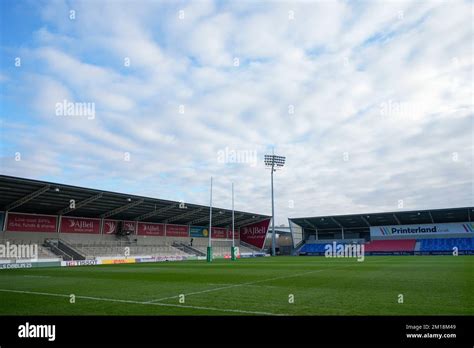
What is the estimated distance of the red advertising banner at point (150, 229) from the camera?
59356 mm

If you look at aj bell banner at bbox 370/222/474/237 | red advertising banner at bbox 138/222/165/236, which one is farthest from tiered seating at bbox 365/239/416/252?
red advertising banner at bbox 138/222/165/236

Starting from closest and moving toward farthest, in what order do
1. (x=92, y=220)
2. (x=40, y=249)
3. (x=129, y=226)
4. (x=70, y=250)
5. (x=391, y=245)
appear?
(x=40, y=249) → (x=70, y=250) → (x=92, y=220) → (x=129, y=226) → (x=391, y=245)

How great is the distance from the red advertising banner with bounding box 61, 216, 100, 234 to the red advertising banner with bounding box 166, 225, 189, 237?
539 inches

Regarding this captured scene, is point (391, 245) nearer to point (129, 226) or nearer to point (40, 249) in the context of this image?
point (129, 226)

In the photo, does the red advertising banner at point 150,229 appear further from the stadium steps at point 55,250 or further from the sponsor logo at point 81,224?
the stadium steps at point 55,250

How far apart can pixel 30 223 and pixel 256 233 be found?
4418 centimetres

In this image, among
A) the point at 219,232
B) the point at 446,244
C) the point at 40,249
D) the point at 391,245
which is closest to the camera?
the point at 40,249

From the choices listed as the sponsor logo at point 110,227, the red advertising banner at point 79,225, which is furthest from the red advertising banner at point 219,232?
the red advertising banner at point 79,225

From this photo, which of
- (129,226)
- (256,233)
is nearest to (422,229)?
(256,233)

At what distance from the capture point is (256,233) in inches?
3063

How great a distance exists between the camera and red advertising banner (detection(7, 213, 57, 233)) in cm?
4325
